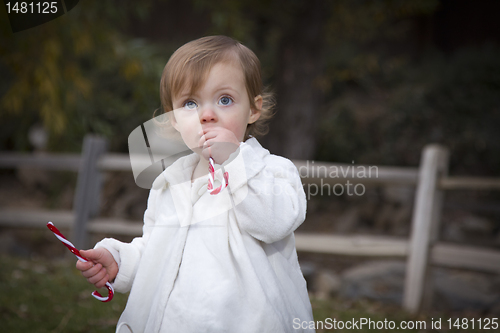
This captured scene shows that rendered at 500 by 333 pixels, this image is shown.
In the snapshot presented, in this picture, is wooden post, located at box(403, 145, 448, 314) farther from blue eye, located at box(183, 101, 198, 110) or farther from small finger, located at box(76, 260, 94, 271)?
small finger, located at box(76, 260, 94, 271)

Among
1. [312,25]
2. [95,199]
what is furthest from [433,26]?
[95,199]

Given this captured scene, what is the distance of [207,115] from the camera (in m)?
1.13

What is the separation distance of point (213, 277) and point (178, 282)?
0.34ft

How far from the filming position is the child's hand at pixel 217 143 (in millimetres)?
1113

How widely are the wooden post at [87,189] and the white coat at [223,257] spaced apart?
2982mm

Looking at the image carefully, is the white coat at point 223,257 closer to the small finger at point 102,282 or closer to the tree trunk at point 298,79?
the small finger at point 102,282

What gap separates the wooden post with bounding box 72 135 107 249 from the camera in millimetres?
4004

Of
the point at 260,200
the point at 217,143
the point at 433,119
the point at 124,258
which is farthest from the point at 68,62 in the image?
the point at 433,119

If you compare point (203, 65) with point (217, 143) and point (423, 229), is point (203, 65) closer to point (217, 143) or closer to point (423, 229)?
point (217, 143)

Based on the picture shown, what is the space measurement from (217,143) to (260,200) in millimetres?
178

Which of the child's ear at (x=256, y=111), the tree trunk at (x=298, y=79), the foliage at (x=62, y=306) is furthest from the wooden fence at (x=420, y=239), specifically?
the child's ear at (x=256, y=111)

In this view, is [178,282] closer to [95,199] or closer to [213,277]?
[213,277]

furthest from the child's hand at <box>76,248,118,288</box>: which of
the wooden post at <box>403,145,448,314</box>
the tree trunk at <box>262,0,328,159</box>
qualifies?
the tree trunk at <box>262,0,328,159</box>

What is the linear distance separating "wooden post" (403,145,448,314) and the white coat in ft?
7.75
